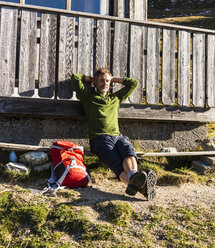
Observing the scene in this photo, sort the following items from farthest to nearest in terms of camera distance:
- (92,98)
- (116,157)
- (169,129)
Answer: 1. (169,129)
2. (92,98)
3. (116,157)

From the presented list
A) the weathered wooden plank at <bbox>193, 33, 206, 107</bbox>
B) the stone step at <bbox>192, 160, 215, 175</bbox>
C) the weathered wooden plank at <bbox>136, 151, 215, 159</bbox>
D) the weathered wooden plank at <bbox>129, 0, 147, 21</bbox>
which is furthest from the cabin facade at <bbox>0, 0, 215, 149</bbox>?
the weathered wooden plank at <bbox>129, 0, 147, 21</bbox>

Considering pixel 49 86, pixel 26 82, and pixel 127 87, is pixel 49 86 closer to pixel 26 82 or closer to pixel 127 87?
pixel 26 82

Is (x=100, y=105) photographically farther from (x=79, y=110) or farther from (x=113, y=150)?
(x=113, y=150)

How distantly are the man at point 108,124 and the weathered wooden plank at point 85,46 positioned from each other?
0.83 feet

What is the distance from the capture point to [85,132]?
564 cm

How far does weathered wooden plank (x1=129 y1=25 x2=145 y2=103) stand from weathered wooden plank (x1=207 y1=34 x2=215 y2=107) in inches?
52.7

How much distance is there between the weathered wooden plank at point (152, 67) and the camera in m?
5.77

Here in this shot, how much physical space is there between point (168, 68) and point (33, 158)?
2921 millimetres

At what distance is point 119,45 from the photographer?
5.64 m

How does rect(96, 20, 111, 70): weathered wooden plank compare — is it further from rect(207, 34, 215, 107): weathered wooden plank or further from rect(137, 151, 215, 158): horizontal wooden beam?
rect(207, 34, 215, 107): weathered wooden plank

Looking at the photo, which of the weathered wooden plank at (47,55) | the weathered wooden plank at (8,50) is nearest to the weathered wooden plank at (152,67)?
the weathered wooden plank at (47,55)

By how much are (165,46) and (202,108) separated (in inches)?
55.1

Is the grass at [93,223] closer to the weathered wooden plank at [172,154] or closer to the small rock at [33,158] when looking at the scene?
the small rock at [33,158]

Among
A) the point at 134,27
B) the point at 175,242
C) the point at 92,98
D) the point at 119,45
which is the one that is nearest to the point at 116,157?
the point at 92,98
